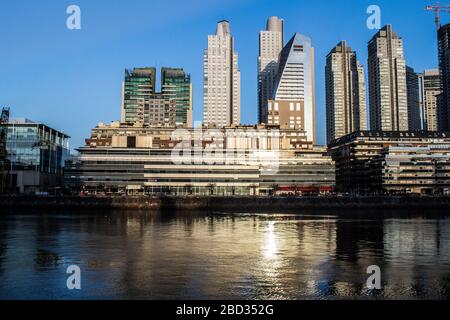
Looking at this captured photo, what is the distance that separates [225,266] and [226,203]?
121 meters

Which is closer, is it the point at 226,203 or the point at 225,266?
the point at 225,266

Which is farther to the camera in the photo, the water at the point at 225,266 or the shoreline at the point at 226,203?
the shoreline at the point at 226,203

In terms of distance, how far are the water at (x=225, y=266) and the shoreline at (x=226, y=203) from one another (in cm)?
8985

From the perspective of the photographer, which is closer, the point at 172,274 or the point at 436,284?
the point at 436,284

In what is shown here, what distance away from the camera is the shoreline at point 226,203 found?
148375 mm

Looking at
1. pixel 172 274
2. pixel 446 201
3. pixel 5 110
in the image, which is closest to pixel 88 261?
pixel 172 274

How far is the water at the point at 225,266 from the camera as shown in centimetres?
2786

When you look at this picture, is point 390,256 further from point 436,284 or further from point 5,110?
point 5,110

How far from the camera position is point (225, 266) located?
36.8 metres

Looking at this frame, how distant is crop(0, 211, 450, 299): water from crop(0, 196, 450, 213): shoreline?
89.8 meters

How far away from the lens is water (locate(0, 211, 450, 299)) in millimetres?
27859
